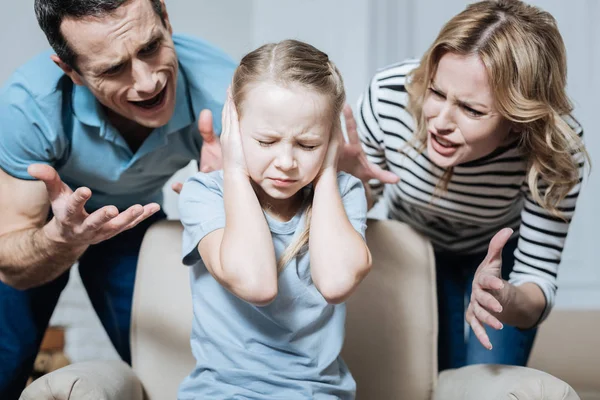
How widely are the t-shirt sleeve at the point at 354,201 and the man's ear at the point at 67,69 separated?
599 mm

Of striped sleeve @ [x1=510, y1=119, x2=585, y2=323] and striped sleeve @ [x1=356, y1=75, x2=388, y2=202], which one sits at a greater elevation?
striped sleeve @ [x1=356, y1=75, x2=388, y2=202]

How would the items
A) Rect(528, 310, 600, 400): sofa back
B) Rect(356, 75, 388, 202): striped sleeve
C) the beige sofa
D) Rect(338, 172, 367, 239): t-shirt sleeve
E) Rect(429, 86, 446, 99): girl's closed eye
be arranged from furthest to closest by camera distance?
Rect(528, 310, 600, 400): sofa back < Rect(356, 75, 388, 202): striped sleeve < the beige sofa < Rect(429, 86, 446, 99): girl's closed eye < Rect(338, 172, 367, 239): t-shirt sleeve

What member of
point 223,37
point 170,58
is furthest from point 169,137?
point 223,37

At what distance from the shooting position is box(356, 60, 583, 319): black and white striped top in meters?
1.69

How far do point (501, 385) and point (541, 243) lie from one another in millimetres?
399

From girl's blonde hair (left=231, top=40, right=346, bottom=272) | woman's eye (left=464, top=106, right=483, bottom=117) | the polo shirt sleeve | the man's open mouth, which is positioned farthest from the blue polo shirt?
woman's eye (left=464, top=106, right=483, bottom=117)

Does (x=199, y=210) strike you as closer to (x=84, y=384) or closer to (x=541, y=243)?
(x=84, y=384)

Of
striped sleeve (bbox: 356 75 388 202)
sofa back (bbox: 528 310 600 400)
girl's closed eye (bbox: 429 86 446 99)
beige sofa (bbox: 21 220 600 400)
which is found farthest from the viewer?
sofa back (bbox: 528 310 600 400)

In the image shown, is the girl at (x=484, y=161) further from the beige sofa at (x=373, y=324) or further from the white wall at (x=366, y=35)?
the white wall at (x=366, y=35)

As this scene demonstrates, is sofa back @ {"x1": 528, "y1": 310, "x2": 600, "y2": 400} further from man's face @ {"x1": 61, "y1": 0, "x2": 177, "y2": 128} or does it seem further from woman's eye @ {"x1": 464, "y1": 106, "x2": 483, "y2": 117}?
man's face @ {"x1": 61, "y1": 0, "x2": 177, "y2": 128}

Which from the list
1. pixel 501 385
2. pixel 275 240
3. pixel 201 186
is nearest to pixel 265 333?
Result: pixel 275 240

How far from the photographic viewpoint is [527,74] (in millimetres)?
1472

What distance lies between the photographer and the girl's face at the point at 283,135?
4.17ft

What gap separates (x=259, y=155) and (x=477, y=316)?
508 millimetres
